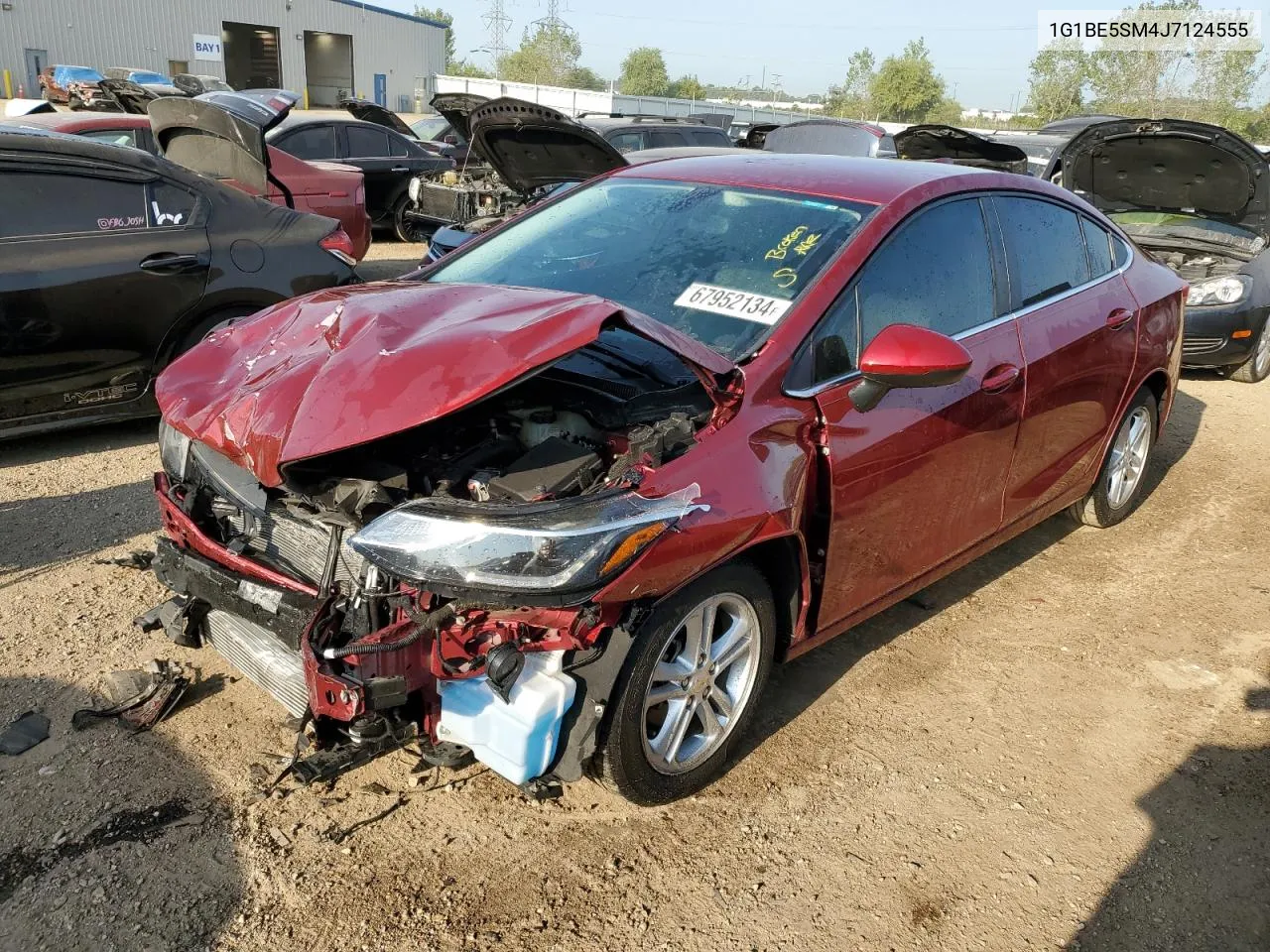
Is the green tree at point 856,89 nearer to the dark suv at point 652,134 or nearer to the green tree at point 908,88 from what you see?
the green tree at point 908,88

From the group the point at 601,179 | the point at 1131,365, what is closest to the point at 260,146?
the point at 601,179

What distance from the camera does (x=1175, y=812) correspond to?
9.75 feet

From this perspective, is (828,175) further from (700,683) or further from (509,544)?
(509,544)

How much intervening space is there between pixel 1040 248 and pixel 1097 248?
2.12 ft

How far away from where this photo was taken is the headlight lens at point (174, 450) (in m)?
3.04

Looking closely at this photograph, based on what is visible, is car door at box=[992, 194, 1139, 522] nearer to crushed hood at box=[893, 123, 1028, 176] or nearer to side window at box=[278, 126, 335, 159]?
crushed hood at box=[893, 123, 1028, 176]

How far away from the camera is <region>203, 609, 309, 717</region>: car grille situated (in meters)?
2.50

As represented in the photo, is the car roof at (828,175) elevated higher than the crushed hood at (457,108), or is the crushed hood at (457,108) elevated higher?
the crushed hood at (457,108)

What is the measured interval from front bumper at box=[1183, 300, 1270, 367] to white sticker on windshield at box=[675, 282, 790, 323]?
6.17m

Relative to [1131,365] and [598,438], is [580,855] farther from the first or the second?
[1131,365]

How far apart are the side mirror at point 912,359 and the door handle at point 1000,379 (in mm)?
705

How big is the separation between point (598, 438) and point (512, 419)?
→ 0.31 m

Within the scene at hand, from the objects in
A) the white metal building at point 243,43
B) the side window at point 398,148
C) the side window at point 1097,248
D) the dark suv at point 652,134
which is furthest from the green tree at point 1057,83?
the side window at point 1097,248

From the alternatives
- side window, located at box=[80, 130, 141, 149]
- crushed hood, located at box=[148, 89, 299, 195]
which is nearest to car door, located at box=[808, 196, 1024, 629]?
crushed hood, located at box=[148, 89, 299, 195]
